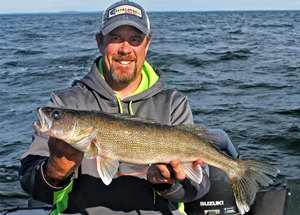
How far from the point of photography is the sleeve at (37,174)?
2.86 m

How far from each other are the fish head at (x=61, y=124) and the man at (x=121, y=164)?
10 cm

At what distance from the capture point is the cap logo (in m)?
3.72

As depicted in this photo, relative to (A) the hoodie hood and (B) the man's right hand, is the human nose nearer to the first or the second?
(A) the hoodie hood

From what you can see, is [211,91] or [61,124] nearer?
[61,124]

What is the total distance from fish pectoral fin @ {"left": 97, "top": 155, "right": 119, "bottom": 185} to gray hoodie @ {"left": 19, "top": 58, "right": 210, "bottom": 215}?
318 millimetres

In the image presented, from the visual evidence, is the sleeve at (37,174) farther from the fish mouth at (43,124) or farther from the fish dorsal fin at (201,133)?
the fish dorsal fin at (201,133)

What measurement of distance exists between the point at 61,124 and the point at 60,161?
323mm

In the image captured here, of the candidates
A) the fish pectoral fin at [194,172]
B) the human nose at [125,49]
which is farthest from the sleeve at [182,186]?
the human nose at [125,49]

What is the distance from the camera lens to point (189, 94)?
43.6 feet

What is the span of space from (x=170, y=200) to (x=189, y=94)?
401 inches

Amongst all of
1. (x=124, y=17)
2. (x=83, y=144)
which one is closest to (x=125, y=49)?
(x=124, y=17)

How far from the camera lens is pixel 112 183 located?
3.29 m

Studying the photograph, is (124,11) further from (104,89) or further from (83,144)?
(83,144)

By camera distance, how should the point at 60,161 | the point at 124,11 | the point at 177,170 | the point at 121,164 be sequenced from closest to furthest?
the point at 60,161 → the point at 177,170 → the point at 121,164 → the point at 124,11
